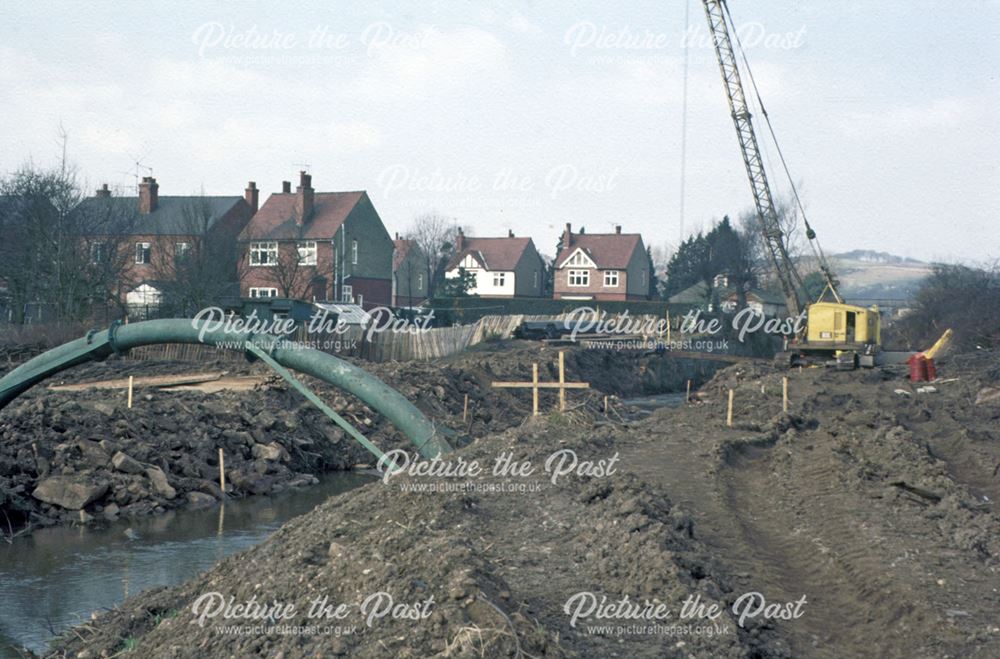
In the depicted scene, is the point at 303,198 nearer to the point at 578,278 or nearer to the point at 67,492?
the point at 578,278

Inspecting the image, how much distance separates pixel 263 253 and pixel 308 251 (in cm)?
263

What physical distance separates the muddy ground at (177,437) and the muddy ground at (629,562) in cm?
464

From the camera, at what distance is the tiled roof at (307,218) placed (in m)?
55.5

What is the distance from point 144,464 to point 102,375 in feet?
36.7

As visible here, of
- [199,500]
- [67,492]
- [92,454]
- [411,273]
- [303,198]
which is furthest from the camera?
[411,273]

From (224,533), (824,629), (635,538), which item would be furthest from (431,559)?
(224,533)

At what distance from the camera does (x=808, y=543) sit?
11312 millimetres

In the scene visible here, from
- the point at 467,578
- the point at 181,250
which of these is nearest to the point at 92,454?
the point at 467,578

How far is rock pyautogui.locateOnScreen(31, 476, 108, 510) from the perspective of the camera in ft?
56.8

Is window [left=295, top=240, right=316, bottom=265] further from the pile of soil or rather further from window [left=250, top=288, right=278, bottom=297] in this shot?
the pile of soil

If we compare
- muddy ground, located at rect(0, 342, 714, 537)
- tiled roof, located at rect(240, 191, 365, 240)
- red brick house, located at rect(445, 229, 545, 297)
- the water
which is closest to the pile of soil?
the water

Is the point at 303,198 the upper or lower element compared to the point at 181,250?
upper

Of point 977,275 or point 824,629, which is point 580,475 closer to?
point 824,629

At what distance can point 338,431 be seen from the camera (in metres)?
25.0
